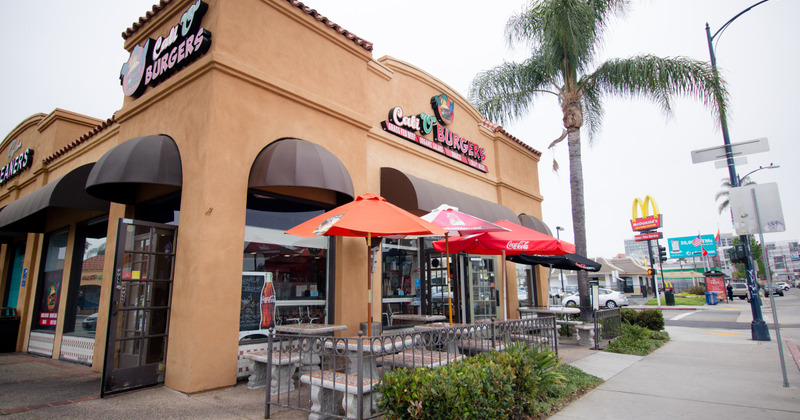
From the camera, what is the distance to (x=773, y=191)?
293 inches

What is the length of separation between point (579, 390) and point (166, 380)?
6141 mm

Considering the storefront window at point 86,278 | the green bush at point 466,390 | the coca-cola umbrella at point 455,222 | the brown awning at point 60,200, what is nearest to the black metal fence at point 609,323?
the coca-cola umbrella at point 455,222

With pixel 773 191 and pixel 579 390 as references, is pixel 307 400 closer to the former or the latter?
pixel 579 390

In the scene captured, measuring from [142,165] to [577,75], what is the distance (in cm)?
1362

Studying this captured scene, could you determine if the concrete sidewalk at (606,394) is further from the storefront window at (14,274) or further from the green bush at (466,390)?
the storefront window at (14,274)

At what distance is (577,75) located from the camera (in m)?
14.8

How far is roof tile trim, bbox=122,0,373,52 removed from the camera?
8109mm

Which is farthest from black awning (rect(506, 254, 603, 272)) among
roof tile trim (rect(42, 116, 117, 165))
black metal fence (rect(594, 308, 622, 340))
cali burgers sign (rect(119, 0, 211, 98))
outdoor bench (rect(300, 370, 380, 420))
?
roof tile trim (rect(42, 116, 117, 165))

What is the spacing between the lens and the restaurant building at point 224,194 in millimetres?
6250

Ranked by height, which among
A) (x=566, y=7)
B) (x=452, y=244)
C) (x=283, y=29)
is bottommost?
(x=452, y=244)

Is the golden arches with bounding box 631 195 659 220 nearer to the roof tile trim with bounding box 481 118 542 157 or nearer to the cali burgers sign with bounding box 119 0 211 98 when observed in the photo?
the roof tile trim with bounding box 481 118 542 157

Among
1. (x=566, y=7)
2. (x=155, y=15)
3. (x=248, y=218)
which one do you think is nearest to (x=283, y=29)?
(x=155, y=15)

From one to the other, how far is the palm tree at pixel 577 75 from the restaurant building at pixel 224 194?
13.1 feet

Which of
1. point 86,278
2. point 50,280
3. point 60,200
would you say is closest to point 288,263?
point 60,200
